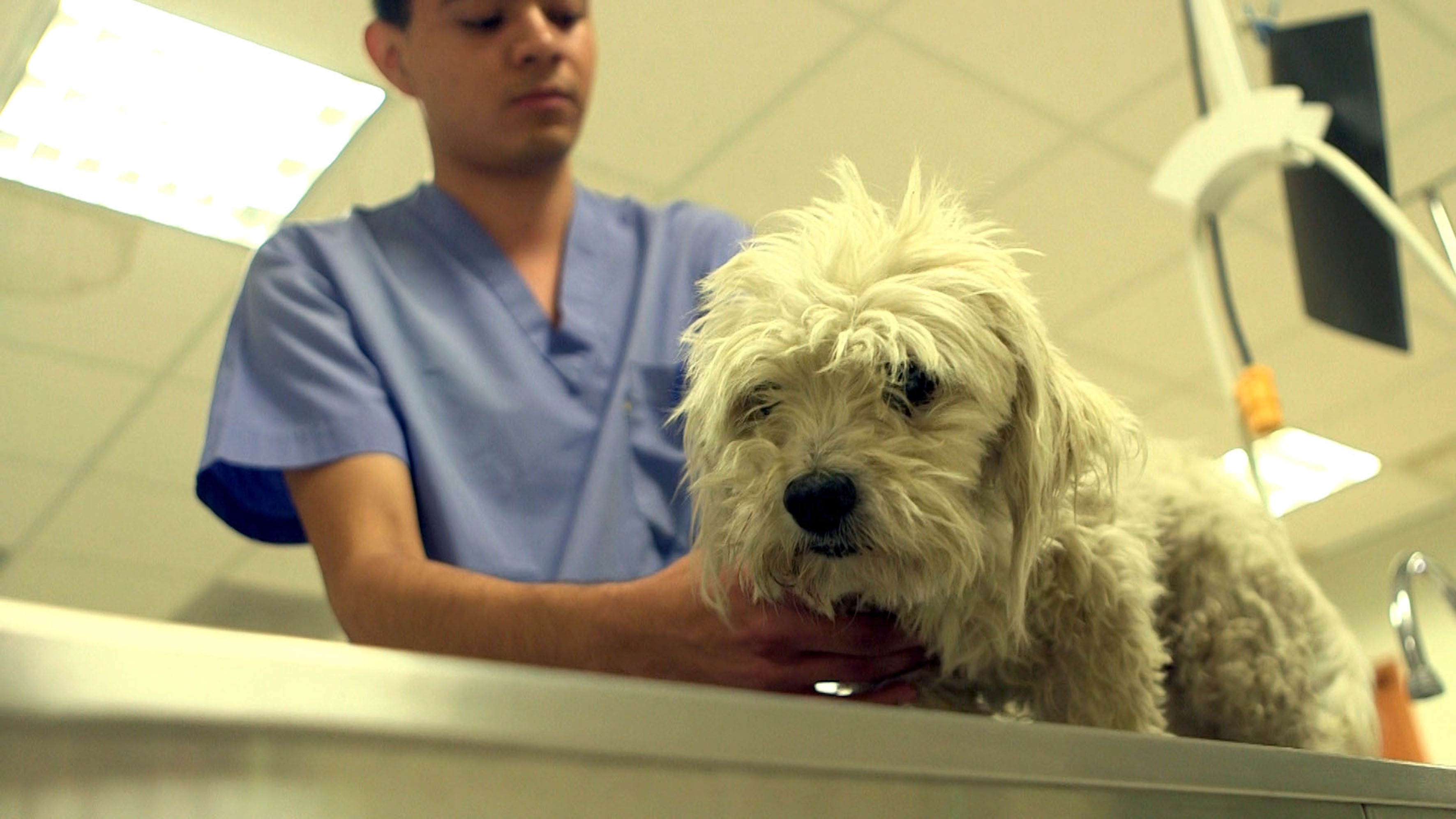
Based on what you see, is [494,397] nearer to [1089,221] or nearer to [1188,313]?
[1089,221]

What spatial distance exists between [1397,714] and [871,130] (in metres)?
3.41

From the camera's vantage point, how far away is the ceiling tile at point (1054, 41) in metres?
2.30

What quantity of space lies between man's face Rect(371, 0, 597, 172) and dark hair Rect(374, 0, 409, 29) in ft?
0.07

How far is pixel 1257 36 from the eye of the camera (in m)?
1.36

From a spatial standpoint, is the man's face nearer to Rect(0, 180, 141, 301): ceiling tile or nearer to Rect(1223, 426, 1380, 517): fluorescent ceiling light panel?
Rect(0, 180, 141, 301): ceiling tile

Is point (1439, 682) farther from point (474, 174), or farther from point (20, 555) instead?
point (20, 555)

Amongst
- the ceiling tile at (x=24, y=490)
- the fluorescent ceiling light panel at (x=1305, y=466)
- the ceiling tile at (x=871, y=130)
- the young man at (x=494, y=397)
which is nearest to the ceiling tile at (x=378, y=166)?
the ceiling tile at (x=871, y=130)

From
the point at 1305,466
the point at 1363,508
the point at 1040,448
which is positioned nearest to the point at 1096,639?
the point at 1040,448

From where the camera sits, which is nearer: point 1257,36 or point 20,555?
point 1257,36

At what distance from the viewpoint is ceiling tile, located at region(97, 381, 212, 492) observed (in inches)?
131

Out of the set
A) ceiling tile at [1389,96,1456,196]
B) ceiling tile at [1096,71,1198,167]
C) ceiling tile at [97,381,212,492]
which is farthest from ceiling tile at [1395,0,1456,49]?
ceiling tile at [97,381,212,492]

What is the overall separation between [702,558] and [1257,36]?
99 centimetres

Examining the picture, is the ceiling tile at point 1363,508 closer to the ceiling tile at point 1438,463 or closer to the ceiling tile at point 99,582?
the ceiling tile at point 1438,463

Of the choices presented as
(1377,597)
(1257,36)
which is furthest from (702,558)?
(1377,597)
